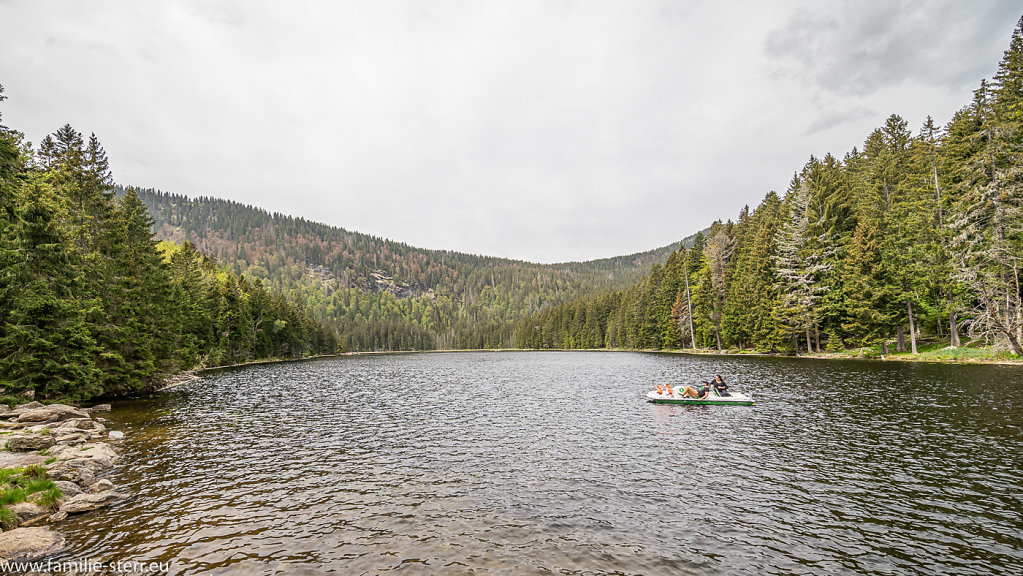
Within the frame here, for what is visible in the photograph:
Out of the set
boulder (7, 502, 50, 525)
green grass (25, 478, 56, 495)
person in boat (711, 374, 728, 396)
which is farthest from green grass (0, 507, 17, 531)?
Answer: person in boat (711, 374, 728, 396)

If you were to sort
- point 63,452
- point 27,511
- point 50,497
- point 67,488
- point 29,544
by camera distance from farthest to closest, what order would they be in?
point 63,452 → point 67,488 → point 50,497 → point 27,511 → point 29,544

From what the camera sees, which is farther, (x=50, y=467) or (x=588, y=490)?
(x=50, y=467)

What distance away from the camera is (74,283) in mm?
28188

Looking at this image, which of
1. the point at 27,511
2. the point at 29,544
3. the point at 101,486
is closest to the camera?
the point at 29,544

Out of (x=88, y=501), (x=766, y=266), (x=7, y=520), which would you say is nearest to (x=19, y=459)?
(x=88, y=501)

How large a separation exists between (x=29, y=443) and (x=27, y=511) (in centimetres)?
851

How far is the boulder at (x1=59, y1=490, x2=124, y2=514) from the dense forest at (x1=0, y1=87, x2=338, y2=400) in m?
17.7

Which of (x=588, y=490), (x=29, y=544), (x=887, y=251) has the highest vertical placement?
(x=887, y=251)

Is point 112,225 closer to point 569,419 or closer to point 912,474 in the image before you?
point 569,419

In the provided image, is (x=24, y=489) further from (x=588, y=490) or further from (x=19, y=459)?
(x=588, y=490)

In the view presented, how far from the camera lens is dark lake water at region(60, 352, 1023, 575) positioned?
10.7m

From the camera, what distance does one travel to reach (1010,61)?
38.3 m

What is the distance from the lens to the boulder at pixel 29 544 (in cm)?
1036

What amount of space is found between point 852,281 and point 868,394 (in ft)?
102
